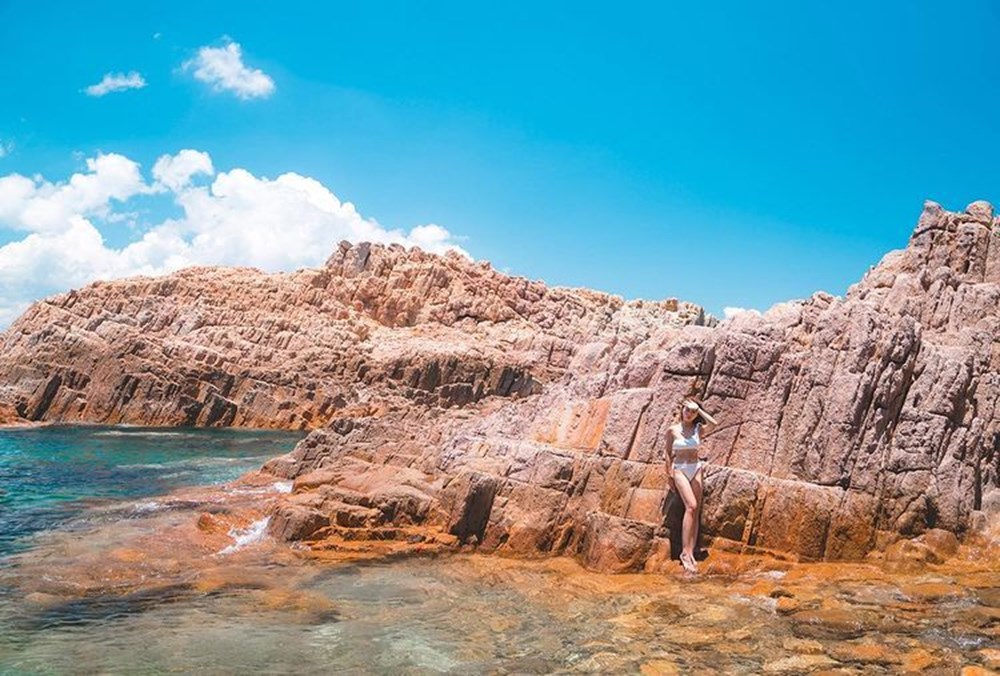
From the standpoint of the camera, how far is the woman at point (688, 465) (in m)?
15.2

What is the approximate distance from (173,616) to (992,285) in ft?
71.5

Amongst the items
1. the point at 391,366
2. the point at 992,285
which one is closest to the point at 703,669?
the point at 992,285

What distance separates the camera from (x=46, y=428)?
187 ft

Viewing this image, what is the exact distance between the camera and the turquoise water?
24.5 m

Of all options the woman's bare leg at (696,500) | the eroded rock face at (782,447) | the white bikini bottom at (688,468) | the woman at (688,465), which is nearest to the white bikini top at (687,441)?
the woman at (688,465)

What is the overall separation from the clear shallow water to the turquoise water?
225 inches

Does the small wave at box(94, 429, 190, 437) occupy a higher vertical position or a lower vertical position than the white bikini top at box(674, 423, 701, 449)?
lower

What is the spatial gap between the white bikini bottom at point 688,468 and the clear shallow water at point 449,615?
2093 millimetres

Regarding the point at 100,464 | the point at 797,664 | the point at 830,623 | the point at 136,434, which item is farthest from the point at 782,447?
the point at 136,434

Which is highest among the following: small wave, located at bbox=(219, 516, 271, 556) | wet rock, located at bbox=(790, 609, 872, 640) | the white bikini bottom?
the white bikini bottom

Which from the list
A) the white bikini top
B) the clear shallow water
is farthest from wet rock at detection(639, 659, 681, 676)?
the white bikini top

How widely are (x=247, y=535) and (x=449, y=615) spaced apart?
28.6 ft

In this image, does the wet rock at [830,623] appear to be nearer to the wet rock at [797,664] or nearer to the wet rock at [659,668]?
the wet rock at [797,664]

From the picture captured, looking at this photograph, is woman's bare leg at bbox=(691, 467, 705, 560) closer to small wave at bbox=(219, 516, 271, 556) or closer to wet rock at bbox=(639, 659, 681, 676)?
wet rock at bbox=(639, 659, 681, 676)
